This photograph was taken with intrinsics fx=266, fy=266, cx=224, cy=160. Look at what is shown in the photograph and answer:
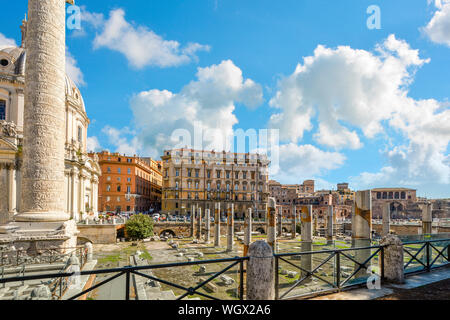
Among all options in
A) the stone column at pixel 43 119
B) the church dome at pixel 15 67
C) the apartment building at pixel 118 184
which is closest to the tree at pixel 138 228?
the stone column at pixel 43 119

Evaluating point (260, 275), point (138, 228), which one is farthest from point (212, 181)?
point (260, 275)

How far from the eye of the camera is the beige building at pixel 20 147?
76.3 ft

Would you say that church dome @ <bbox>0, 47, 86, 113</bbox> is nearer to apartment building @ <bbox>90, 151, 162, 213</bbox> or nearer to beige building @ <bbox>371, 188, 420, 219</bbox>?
apartment building @ <bbox>90, 151, 162, 213</bbox>

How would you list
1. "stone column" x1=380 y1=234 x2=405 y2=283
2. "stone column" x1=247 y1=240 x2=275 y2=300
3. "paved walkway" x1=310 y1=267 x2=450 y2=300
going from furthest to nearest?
"stone column" x1=380 y1=234 x2=405 y2=283 → "paved walkway" x1=310 y1=267 x2=450 y2=300 → "stone column" x1=247 y1=240 x2=275 y2=300

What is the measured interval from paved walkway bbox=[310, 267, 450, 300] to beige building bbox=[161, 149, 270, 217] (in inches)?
1935

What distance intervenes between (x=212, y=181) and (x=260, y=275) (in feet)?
174

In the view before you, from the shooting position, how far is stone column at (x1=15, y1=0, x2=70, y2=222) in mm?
14688

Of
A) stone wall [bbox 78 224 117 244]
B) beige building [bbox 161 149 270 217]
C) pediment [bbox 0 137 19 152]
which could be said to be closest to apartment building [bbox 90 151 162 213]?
beige building [bbox 161 149 270 217]

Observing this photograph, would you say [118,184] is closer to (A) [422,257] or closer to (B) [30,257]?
(B) [30,257]

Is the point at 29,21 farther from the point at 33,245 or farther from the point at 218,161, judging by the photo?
the point at 218,161
